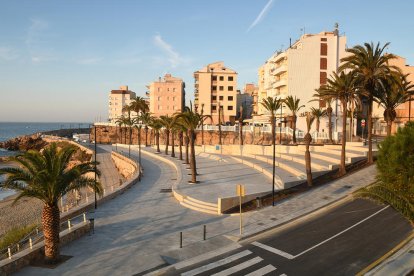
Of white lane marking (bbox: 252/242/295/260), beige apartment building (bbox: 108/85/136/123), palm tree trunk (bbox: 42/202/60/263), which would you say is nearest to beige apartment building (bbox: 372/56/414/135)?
white lane marking (bbox: 252/242/295/260)

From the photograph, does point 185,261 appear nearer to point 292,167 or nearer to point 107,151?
point 292,167

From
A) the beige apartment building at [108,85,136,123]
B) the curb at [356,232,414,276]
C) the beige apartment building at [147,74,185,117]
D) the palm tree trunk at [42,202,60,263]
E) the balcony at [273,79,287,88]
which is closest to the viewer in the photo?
the curb at [356,232,414,276]

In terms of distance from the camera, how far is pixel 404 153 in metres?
14.3

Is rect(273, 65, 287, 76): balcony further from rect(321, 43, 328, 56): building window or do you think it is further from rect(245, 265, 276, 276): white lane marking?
rect(245, 265, 276, 276): white lane marking

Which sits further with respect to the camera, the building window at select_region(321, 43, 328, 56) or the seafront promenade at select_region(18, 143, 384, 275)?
the building window at select_region(321, 43, 328, 56)

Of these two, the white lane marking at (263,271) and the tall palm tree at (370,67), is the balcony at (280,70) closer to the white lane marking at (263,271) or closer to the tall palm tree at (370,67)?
the tall palm tree at (370,67)

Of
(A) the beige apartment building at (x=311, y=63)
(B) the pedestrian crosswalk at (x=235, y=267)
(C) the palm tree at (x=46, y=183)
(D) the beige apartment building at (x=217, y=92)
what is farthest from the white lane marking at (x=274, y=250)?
(D) the beige apartment building at (x=217, y=92)

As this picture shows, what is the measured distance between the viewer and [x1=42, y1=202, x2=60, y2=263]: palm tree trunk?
651 inches

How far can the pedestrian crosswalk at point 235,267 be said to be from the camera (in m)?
15.1

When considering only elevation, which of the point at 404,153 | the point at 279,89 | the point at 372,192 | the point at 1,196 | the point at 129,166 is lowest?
the point at 1,196

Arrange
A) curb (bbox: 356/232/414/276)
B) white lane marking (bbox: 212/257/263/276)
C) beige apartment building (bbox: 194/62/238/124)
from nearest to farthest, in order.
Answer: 1. curb (bbox: 356/232/414/276)
2. white lane marking (bbox: 212/257/263/276)
3. beige apartment building (bbox: 194/62/238/124)

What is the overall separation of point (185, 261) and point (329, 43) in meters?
60.1

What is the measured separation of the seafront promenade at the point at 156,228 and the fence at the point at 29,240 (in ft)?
4.39

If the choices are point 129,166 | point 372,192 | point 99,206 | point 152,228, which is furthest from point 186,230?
point 129,166
